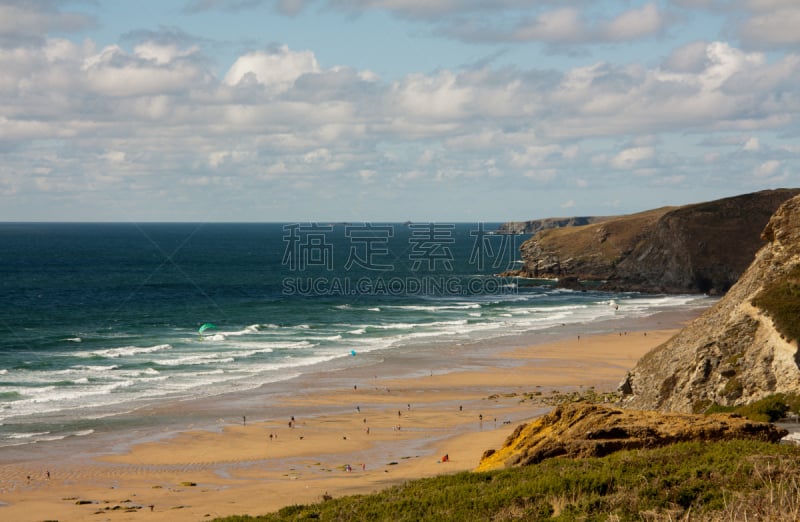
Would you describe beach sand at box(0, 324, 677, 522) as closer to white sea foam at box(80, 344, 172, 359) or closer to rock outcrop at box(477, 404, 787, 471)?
rock outcrop at box(477, 404, 787, 471)

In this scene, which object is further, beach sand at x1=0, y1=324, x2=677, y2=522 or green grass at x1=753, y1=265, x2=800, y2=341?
green grass at x1=753, y1=265, x2=800, y2=341

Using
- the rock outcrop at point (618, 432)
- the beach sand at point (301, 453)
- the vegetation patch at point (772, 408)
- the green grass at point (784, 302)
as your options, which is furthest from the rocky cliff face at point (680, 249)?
the rock outcrop at point (618, 432)

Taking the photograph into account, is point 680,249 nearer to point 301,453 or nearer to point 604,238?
point 604,238

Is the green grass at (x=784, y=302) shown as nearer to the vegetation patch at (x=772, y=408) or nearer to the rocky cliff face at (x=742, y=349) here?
the rocky cliff face at (x=742, y=349)

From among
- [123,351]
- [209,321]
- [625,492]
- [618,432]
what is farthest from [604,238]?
[625,492]

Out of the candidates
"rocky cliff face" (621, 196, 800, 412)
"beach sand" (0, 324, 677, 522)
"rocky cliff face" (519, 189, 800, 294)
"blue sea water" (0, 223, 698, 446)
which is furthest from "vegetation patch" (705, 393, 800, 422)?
"rocky cliff face" (519, 189, 800, 294)

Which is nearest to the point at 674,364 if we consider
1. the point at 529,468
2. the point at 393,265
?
the point at 529,468
